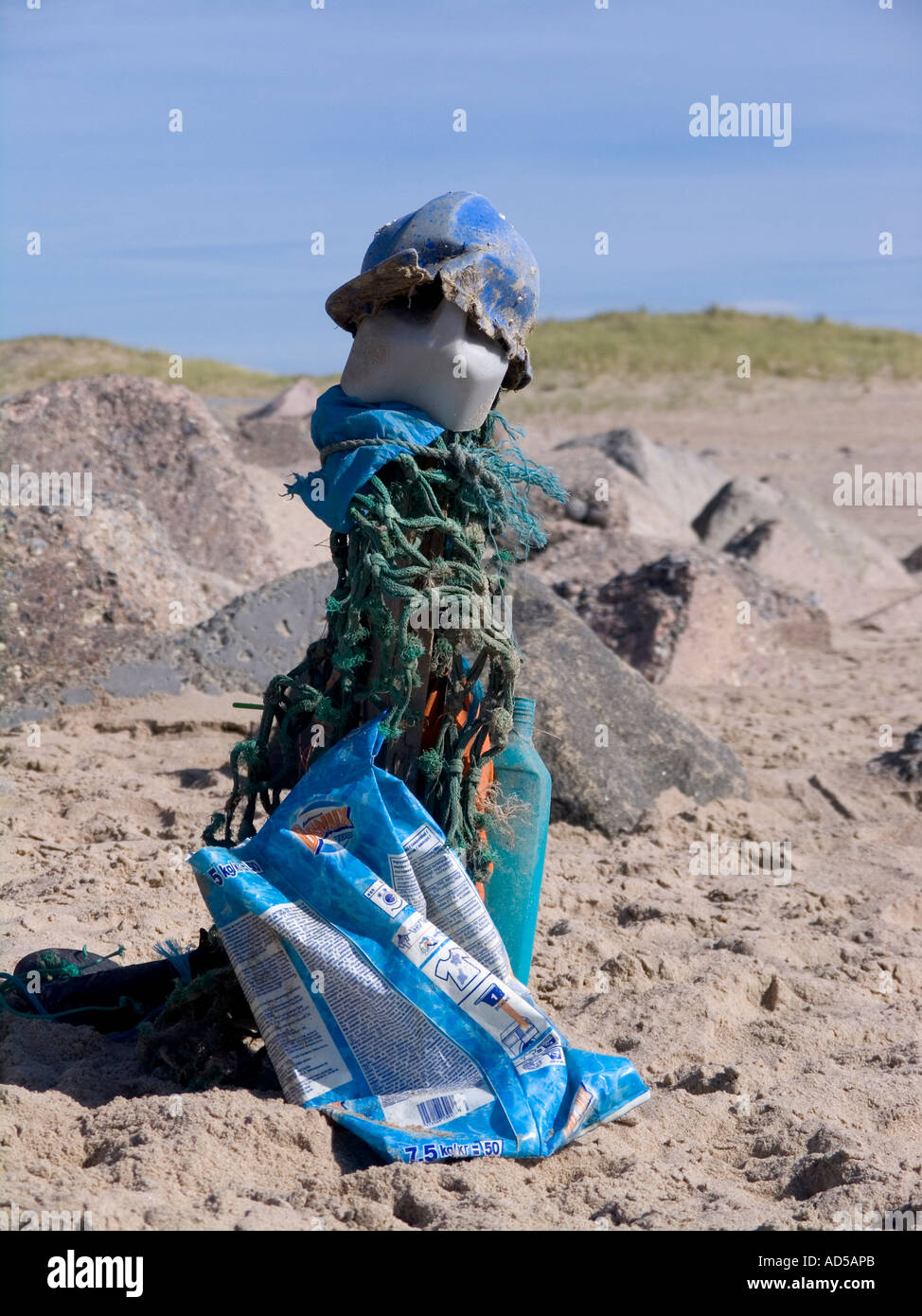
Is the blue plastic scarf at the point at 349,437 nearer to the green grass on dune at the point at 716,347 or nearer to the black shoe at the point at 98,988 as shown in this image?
the black shoe at the point at 98,988

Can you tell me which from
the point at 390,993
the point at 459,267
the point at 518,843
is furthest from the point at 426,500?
the point at 390,993

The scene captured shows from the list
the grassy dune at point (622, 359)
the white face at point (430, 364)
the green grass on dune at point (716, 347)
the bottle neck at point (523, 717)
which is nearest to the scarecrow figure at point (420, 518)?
the white face at point (430, 364)

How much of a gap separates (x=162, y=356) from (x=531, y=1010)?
26.0 m

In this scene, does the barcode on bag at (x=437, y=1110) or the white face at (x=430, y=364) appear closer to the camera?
the barcode on bag at (x=437, y=1110)

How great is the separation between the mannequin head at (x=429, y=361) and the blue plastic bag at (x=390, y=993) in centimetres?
73

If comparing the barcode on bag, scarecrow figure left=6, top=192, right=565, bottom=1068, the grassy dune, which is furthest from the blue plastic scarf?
the grassy dune

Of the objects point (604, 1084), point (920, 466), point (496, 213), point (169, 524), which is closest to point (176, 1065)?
point (604, 1084)

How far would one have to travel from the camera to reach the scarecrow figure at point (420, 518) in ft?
8.11

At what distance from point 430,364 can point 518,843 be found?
0.98m

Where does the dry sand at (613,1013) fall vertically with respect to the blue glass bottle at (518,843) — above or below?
below

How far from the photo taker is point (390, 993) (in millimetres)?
2332

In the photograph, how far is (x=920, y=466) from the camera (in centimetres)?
1434

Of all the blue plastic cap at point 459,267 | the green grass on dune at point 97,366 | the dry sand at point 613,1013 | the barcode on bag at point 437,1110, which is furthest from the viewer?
the green grass on dune at point 97,366
